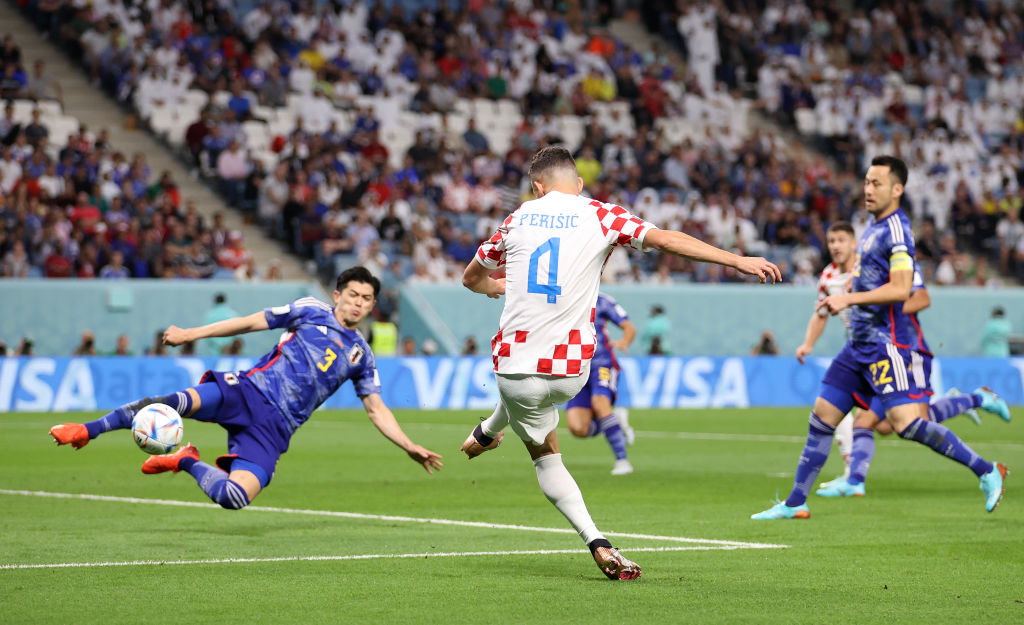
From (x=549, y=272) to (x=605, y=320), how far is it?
25.1 ft

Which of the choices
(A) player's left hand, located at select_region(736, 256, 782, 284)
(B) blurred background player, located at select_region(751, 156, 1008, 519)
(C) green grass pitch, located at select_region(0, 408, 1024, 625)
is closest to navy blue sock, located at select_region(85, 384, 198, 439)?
(C) green grass pitch, located at select_region(0, 408, 1024, 625)

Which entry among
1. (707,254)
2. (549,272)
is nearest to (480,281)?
(549,272)

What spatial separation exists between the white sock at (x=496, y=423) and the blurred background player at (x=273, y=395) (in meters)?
0.71

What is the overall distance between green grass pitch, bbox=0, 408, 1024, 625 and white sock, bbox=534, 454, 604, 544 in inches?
10.9

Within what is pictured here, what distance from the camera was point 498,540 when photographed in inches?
367

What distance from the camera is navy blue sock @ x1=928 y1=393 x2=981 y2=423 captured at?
12.9 m

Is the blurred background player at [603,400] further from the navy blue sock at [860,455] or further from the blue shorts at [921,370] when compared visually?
the blue shorts at [921,370]

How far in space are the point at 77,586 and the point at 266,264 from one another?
20685mm

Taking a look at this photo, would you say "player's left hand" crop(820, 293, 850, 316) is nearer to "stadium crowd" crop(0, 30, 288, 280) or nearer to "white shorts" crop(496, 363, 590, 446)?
"white shorts" crop(496, 363, 590, 446)

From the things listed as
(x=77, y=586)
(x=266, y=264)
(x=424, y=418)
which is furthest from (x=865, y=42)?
(x=77, y=586)

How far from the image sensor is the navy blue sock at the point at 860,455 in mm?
12469

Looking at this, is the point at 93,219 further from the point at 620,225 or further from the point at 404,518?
the point at 620,225

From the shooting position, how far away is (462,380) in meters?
24.7

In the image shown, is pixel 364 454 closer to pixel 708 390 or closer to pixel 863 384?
pixel 863 384
